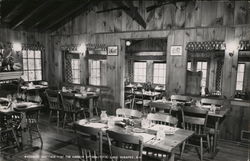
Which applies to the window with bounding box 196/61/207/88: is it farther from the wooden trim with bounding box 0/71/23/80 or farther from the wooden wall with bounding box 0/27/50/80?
the wooden trim with bounding box 0/71/23/80

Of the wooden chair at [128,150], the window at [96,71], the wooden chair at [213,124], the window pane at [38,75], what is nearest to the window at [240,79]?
the wooden chair at [213,124]

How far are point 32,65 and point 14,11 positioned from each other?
7.43ft

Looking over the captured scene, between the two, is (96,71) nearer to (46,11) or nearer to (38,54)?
(38,54)

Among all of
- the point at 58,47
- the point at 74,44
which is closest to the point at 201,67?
the point at 74,44

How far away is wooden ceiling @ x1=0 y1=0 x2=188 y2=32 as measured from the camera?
597cm

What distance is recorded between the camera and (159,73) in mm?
9750

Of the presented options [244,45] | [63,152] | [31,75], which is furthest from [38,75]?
[244,45]

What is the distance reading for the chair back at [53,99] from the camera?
5447mm

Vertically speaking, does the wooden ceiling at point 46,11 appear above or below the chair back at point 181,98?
above

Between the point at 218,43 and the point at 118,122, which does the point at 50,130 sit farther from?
the point at 218,43

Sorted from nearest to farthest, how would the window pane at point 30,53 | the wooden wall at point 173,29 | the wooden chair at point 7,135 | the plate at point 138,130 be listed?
the plate at point 138,130 < the wooden chair at point 7,135 < the wooden wall at point 173,29 < the window pane at point 30,53

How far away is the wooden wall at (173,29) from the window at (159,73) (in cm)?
350

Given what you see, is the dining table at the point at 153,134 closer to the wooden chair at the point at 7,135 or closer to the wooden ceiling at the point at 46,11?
the wooden chair at the point at 7,135

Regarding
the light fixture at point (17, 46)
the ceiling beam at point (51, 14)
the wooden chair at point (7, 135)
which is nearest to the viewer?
the wooden chair at point (7, 135)
